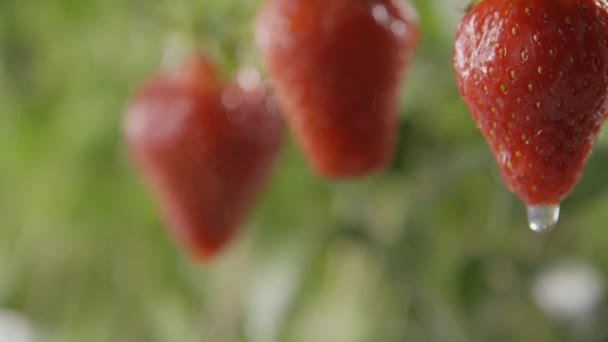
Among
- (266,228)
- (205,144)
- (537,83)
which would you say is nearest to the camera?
→ (537,83)

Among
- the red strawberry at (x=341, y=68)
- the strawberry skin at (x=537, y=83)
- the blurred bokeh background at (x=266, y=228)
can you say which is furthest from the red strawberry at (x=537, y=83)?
the blurred bokeh background at (x=266, y=228)

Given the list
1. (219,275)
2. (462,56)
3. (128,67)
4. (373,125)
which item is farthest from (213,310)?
(462,56)

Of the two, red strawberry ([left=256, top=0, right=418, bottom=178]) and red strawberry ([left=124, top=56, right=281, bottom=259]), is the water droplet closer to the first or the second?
red strawberry ([left=256, top=0, right=418, bottom=178])

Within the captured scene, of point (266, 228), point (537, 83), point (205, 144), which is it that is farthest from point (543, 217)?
point (266, 228)

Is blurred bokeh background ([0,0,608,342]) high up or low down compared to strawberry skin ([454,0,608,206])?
down

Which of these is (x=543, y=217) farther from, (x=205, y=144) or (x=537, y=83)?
(x=205, y=144)

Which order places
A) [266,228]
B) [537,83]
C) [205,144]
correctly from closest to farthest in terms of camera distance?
1. [537,83]
2. [205,144]
3. [266,228]

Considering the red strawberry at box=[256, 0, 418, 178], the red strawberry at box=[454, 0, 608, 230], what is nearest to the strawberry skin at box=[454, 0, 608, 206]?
the red strawberry at box=[454, 0, 608, 230]
